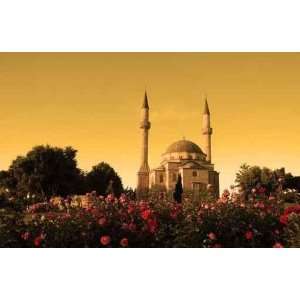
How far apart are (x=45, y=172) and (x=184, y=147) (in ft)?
11.6

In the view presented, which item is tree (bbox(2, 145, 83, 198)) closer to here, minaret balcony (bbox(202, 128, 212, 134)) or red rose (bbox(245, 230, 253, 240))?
minaret balcony (bbox(202, 128, 212, 134))

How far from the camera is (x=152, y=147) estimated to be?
1038 cm

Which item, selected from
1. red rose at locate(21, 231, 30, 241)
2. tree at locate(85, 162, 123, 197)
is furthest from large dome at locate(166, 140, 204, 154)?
red rose at locate(21, 231, 30, 241)

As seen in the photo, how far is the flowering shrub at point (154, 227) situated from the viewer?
8648 millimetres

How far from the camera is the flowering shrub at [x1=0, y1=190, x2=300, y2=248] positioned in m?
8.65

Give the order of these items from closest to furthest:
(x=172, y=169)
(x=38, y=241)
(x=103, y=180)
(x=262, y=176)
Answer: (x=38, y=241), (x=262, y=176), (x=103, y=180), (x=172, y=169)

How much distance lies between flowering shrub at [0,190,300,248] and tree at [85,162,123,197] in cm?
104

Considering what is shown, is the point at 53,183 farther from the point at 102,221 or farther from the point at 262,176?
the point at 262,176

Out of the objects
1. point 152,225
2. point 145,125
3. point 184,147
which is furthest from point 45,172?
point 152,225

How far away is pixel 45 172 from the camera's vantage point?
1191 cm

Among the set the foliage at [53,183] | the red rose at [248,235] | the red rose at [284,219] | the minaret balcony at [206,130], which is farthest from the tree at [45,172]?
the red rose at [284,219]

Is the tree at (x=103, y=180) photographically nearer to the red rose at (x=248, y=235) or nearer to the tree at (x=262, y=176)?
the tree at (x=262, y=176)
